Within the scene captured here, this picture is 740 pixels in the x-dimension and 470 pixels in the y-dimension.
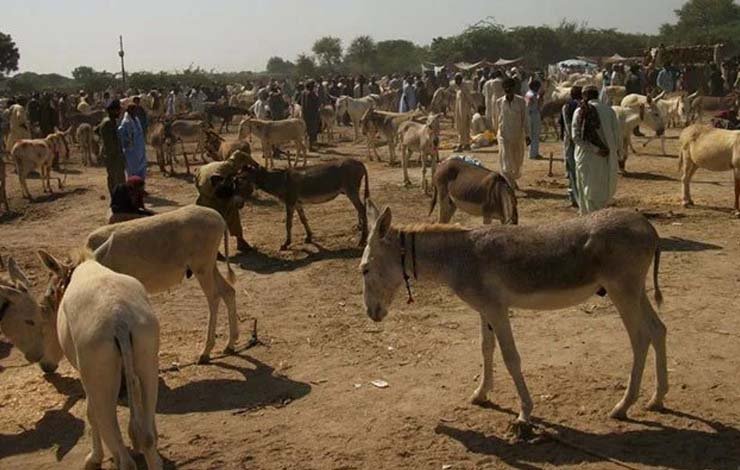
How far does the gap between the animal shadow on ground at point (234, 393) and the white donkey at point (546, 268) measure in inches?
66.5

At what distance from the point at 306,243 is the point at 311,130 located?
11.4 metres

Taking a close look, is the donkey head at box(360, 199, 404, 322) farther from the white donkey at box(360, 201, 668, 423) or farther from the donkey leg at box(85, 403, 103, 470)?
the donkey leg at box(85, 403, 103, 470)

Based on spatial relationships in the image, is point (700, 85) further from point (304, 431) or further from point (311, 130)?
point (304, 431)

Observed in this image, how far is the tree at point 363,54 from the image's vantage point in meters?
91.0

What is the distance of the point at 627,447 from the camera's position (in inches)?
201

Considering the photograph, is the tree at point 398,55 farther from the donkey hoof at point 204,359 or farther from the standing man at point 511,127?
the donkey hoof at point 204,359

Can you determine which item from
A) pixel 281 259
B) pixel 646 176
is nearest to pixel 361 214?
pixel 281 259

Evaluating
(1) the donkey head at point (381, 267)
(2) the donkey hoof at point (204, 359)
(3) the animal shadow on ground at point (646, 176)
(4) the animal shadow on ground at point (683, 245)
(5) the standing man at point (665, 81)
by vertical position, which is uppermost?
(5) the standing man at point (665, 81)

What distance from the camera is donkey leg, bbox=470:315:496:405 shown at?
5.82 metres

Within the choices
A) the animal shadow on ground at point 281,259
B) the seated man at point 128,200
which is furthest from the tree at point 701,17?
the seated man at point 128,200

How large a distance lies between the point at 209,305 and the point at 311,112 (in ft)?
50.8

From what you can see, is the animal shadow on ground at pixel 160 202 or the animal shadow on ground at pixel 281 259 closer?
the animal shadow on ground at pixel 281 259

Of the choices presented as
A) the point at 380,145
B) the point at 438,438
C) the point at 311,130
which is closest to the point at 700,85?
the point at 380,145

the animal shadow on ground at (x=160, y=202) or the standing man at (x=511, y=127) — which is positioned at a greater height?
the standing man at (x=511, y=127)
